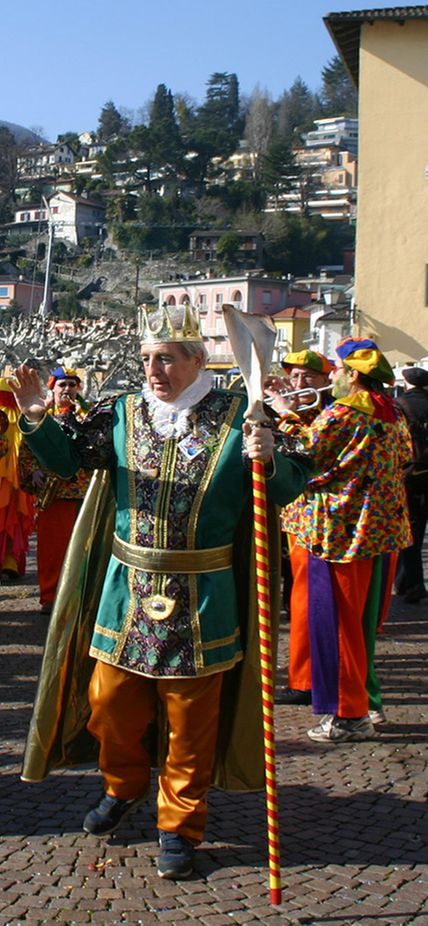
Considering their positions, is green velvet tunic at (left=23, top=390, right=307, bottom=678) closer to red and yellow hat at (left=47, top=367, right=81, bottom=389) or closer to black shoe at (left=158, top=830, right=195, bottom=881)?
black shoe at (left=158, top=830, right=195, bottom=881)

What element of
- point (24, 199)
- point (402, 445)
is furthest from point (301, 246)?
point (402, 445)

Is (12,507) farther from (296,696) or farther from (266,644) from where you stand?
(266,644)

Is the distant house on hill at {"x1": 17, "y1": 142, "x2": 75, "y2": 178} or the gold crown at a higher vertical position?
the distant house on hill at {"x1": 17, "y1": 142, "x2": 75, "y2": 178}

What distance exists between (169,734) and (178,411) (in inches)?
48.0

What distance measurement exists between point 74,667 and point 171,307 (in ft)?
4.74

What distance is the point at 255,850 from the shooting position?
432 centimetres

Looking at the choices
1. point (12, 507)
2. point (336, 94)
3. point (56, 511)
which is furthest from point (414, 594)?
point (336, 94)

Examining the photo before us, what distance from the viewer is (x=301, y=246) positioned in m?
105

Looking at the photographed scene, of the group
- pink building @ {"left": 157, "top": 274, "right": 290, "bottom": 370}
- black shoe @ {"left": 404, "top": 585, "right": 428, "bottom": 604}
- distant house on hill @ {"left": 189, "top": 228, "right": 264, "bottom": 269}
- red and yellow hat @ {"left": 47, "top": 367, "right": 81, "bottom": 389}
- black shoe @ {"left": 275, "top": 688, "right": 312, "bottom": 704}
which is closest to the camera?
black shoe @ {"left": 275, "top": 688, "right": 312, "bottom": 704}

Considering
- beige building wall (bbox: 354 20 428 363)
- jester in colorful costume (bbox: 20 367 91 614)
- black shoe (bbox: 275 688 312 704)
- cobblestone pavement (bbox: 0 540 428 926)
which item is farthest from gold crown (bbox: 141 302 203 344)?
beige building wall (bbox: 354 20 428 363)

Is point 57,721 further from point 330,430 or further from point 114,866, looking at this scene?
point 330,430

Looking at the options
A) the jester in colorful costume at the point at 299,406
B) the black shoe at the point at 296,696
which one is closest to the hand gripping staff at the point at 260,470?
the jester in colorful costume at the point at 299,406

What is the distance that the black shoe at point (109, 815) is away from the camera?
14.1 feet

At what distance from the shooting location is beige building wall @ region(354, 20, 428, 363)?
1330 inches
